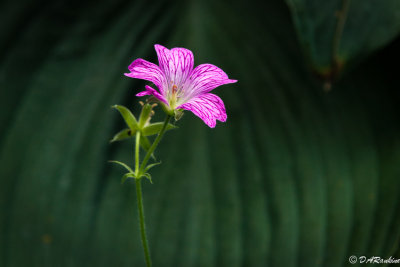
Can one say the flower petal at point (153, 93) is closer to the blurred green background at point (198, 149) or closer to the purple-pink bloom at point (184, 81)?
the purple-pink bloom at point (184, 81)

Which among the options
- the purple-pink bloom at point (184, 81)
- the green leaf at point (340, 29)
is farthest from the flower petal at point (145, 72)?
the green leaf at point (340, 29)

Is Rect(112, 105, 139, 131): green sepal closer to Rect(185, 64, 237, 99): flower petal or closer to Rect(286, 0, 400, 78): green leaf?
Rect(185, 64, 237, 99): flower petal

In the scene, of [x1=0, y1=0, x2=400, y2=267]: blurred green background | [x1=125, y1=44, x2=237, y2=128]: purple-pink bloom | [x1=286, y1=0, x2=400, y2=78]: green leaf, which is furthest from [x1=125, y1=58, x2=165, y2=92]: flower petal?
[x1=0, y1=0, x2=400, y2=267]: blurred green background

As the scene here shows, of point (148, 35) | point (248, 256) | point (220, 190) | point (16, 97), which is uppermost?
point (148, 35)

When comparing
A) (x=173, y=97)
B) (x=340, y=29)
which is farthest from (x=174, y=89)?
(x=340, y=29)

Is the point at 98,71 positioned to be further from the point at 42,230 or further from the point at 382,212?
the point at 382,212

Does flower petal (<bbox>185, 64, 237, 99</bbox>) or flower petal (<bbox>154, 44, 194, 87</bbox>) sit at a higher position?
flower petal (<bbox>154, 44, 194, 87</bbox>)

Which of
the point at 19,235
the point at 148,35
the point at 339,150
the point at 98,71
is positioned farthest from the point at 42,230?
the point at 339,150
